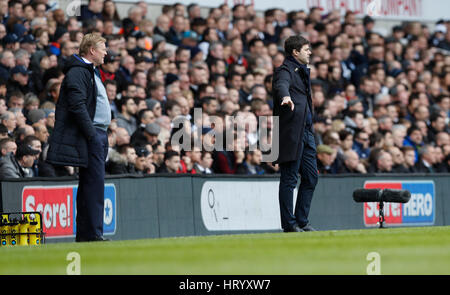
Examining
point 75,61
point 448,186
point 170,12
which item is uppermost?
point 170,12

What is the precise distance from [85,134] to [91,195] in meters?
0.60

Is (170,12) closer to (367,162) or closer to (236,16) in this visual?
(236,16)

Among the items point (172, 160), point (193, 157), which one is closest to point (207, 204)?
point (172, 160)

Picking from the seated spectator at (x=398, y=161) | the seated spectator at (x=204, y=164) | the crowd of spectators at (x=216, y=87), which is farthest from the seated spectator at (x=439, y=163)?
the seated spectator at (x=204, y=164)

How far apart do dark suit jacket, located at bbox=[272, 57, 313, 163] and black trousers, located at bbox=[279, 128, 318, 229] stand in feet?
0.39

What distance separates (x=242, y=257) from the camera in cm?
762

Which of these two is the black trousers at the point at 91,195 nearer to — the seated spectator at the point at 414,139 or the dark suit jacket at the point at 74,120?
the dark suit jacket at the point at 74,120

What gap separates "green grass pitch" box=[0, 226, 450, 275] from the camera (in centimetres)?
702

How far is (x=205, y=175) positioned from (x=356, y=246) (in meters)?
7.53

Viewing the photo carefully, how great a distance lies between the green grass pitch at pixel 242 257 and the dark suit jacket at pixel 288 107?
7.83 ft

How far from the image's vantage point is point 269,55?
69.6 feet

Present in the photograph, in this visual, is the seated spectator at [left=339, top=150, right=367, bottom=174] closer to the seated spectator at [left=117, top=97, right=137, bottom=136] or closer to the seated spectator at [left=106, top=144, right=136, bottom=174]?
the seated spectator at [left=117, top=97, right=137, bottom=136]

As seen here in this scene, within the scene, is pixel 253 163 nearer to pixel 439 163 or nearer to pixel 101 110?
pixel 439 163
